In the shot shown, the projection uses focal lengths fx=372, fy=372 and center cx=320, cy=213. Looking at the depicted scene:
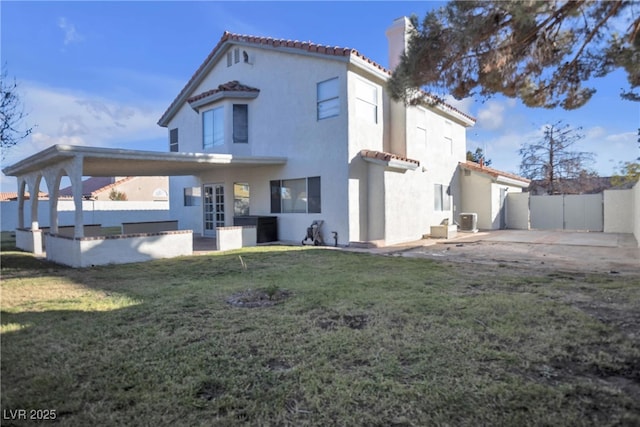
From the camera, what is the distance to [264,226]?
1484 cm

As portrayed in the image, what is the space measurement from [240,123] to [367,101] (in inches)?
226

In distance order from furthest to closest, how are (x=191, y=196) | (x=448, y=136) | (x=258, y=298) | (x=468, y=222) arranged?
(x=191, y=196)
(x=448, y=136)
(x=468, y=222)
(x=258, y=298)

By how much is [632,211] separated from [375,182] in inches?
535

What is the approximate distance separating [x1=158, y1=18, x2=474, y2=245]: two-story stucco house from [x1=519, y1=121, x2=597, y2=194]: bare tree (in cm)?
1567

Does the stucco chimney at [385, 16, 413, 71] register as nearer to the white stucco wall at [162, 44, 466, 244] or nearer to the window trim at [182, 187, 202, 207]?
the white stucco wall at [162, 44, 466, 244]

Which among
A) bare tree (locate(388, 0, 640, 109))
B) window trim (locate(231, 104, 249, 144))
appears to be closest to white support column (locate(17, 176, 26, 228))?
window trim (locate(231, 104, 249, 144))

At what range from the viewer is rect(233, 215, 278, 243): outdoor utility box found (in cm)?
1469

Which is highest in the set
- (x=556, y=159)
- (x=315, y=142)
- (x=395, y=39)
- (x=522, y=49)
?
(x=395, y=39)

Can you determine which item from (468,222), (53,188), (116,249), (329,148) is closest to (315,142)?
(329,148)

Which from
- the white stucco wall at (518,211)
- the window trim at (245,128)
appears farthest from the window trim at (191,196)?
the white stucco wall at (518,211)

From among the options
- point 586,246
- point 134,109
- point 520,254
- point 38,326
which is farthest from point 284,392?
point 134,109

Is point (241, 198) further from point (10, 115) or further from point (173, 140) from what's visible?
point (10, 115)

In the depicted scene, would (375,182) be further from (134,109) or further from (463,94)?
(134,109)

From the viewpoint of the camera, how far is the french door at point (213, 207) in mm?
17562
